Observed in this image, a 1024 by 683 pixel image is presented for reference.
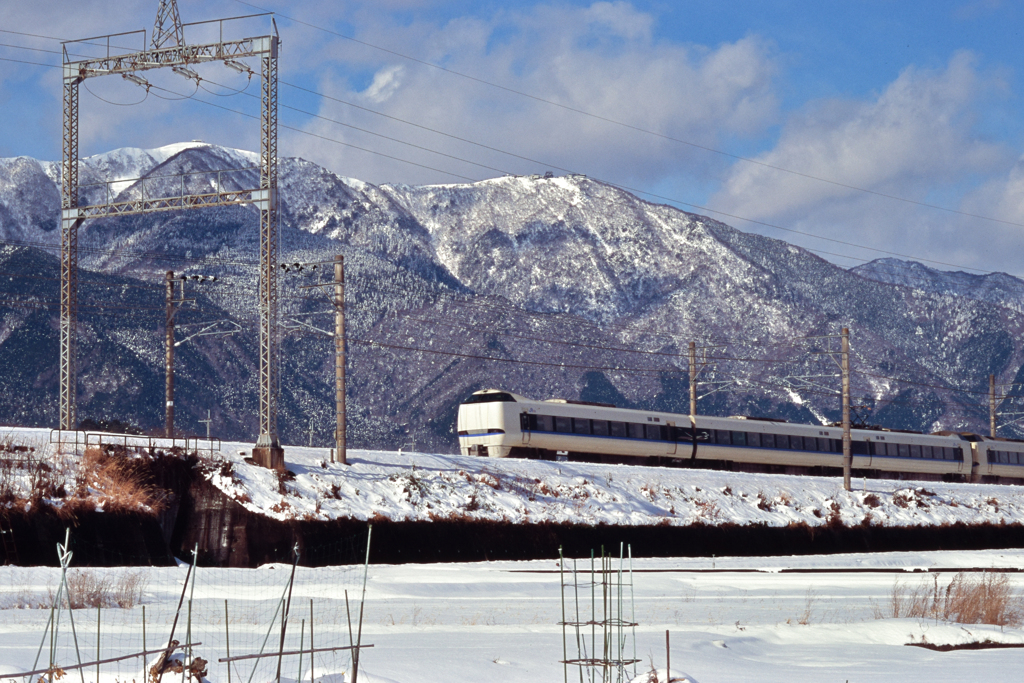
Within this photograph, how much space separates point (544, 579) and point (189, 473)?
11.5 meters

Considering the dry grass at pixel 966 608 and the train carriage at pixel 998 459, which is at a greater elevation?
the train carriage at pixel 998 459

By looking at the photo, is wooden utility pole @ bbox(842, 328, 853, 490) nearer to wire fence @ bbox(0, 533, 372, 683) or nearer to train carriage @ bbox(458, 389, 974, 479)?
train carriage @ bbox(458, 389, 974, 479)

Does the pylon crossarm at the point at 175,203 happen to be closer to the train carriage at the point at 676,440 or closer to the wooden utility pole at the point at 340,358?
the wooden utility pole at the point at 340,358

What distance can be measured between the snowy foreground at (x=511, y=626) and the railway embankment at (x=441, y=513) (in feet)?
4.37

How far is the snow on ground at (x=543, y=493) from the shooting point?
38.4m

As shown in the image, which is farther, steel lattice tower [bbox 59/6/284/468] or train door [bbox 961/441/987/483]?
train door [bbox 961/441/987/483]

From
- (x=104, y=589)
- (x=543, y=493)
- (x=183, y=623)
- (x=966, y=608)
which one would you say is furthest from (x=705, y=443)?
(x=183, y=623)

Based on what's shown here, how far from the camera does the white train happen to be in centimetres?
5344

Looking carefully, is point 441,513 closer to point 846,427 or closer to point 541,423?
point 541,423

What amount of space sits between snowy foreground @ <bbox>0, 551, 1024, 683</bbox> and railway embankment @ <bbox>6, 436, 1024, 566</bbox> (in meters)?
1.33

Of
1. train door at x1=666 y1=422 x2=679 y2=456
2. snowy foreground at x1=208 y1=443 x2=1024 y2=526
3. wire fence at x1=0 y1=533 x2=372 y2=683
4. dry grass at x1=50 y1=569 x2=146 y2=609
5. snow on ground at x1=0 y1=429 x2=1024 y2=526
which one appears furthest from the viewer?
train door at x1=666 y1=422 x2=679 y2=456

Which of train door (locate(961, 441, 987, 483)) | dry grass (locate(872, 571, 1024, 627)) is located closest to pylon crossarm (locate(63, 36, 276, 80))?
dry grass (locate(872, 571, 1024, 627))

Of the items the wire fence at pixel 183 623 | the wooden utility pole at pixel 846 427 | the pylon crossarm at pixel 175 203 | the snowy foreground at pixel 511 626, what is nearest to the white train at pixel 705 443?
the wooden utility pole at pixel 846 427

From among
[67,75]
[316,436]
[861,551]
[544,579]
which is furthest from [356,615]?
[316,436]
